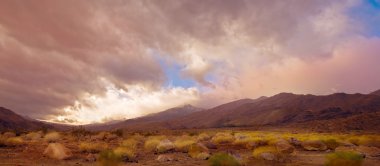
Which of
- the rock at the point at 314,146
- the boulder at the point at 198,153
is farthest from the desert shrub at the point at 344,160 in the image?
the rock at the point at 314,146

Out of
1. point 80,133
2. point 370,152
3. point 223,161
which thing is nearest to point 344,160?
point 223,161

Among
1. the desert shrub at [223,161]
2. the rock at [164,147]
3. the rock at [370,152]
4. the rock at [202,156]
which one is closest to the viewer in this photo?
the desert shrub at [223,161]

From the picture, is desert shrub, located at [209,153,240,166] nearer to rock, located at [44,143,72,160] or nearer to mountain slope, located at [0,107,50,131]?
rock, located at [44,143,72,160]

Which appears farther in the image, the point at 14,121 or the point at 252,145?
the point at 14,121

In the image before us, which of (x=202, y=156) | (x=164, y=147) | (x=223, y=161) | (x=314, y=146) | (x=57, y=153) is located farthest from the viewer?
(x=314, y=146)

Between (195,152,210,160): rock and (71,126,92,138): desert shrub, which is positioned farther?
(71,126,92,138): desert shrub

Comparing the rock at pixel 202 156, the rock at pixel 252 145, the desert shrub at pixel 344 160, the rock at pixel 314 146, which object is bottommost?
the desert shrub at pixel 344 160

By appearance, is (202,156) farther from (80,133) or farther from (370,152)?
(80,133)

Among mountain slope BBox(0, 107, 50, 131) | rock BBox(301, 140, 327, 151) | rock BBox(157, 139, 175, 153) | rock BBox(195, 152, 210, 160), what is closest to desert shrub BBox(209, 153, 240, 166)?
rock BBox(195, 152, 210, 160)

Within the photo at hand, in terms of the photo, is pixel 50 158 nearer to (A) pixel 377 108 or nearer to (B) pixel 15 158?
(B) pixel 15 158

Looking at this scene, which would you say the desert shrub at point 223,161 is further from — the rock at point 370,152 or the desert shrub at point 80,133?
the desert shrub at point 80,133

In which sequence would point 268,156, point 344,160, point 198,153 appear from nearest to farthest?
point 344,160 < point 268,156 < point 198,153

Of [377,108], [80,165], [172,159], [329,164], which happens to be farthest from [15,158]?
[377,108]

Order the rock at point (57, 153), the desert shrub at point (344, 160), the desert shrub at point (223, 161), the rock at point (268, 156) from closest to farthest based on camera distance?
the desert shrub at point (223, 161) → the desert shrub at point (344, 160) → the rock at point (268, 156) → the rock at point (57, 153)
